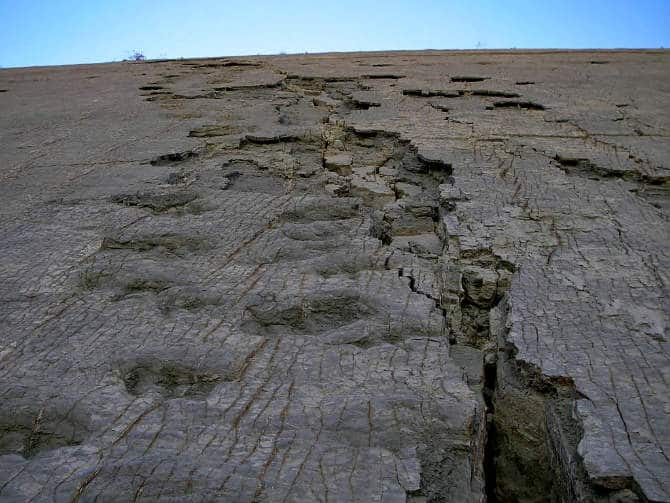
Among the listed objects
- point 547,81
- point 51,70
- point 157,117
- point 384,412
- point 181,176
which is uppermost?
point 51,70

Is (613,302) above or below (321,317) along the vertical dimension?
above

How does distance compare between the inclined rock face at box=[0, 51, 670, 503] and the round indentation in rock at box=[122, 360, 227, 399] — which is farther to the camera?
the round indentation in rock at box=[122, 360, 227, 399]

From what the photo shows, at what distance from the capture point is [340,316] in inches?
49.6

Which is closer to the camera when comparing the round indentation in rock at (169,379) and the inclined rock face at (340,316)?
the inclined rock face at (340,316)

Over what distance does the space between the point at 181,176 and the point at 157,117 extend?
3.62 ft

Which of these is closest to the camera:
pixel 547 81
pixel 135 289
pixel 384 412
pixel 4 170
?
pixel 384 412

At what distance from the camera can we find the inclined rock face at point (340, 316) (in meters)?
0.87

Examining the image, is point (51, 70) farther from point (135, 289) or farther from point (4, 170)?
point (135, 289)

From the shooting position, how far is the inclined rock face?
2.85 ft

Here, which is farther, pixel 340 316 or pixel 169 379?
pixel 340 316

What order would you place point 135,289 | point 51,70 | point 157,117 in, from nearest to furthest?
point 135,289 → point 157,117 → point 51,70

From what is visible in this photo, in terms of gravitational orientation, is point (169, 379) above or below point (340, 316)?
below

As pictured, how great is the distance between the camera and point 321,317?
126 cm

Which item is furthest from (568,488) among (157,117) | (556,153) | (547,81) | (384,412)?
(547,81)
